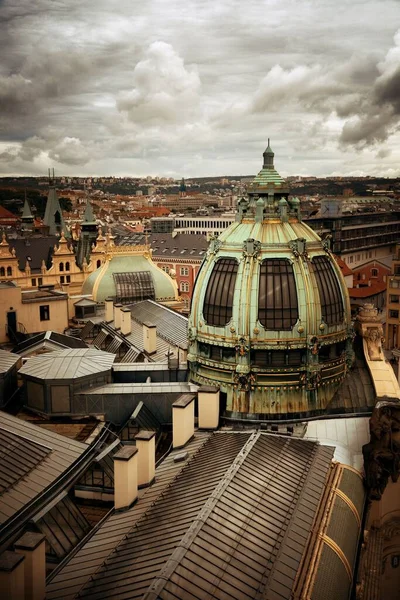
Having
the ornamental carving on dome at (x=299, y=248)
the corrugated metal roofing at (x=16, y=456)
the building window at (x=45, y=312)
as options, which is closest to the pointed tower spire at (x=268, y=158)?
the ornamental carving on dome at (x=299, y=248)

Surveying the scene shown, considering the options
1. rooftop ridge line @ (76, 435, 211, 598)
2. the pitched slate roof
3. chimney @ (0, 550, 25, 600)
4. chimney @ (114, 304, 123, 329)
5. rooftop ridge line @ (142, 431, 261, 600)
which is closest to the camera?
chimney @ (0, 550, 25, 600)

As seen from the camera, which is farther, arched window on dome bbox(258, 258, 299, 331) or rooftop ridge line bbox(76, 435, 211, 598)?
arched window on dome bbox(258, 258, 299, 331)

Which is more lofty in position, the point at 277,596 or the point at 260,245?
the point at 260,245

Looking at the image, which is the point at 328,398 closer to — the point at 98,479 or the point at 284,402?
the point at 284,402

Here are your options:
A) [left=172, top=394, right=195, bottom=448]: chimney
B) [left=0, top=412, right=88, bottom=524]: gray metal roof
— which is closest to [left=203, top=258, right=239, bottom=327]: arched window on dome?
[left=172, top=394, right=195, bottom=448]: chimney

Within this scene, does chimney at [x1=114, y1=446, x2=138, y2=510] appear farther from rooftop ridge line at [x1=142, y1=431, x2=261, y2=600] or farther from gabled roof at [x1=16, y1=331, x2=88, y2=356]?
gabled roof at [x1=16, y1=331, x2=88, y2=356]

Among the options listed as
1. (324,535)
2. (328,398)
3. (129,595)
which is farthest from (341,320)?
(129,595)
